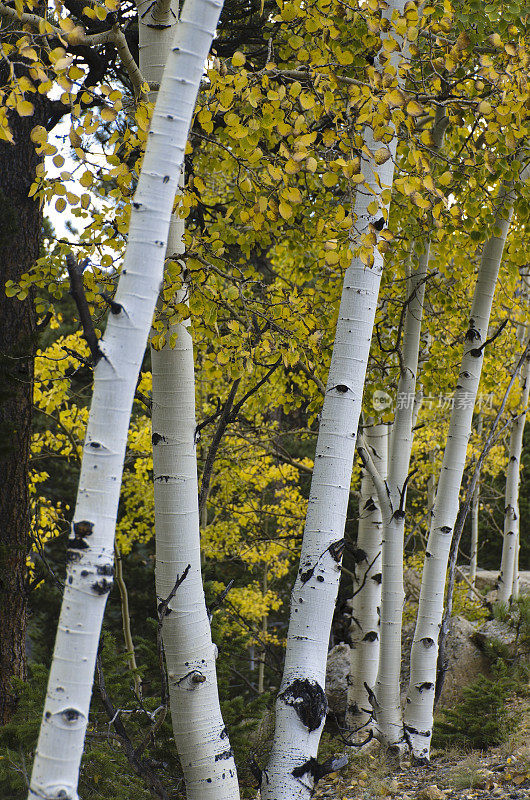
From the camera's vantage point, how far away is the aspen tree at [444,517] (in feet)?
13.6

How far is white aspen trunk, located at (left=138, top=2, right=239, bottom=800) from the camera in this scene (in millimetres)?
2195

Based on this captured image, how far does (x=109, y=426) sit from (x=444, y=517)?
314cm

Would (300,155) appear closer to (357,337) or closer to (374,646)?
(357,337)

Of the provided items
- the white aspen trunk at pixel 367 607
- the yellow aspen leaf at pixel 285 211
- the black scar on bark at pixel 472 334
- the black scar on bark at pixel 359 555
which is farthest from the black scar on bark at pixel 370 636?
the yellow aspen leaf at pixel 285 211

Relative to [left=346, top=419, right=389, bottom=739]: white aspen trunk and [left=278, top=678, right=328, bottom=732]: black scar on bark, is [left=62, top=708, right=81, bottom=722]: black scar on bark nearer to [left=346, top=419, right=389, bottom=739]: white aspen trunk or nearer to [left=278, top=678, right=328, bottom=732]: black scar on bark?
[left=278, top=678, right=328, bottom=732]: black scar on bark

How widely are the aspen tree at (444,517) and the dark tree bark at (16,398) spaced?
104 inches

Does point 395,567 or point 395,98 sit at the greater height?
point 395,98

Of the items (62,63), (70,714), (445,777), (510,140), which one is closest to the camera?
(70,714)

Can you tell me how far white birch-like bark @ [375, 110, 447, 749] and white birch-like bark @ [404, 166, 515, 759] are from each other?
4.5 inches

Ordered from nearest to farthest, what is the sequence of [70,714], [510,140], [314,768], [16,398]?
[70,714]
[314,768]
[510,140]
[16,398]

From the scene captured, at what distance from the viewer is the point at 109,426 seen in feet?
4.97

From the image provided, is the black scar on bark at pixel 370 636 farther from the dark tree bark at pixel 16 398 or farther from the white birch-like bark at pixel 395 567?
the dark tree bark at pixel 16 398

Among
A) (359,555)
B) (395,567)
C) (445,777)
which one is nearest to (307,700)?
(445,777)

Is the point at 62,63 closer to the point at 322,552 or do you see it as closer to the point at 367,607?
the point at 322,552
